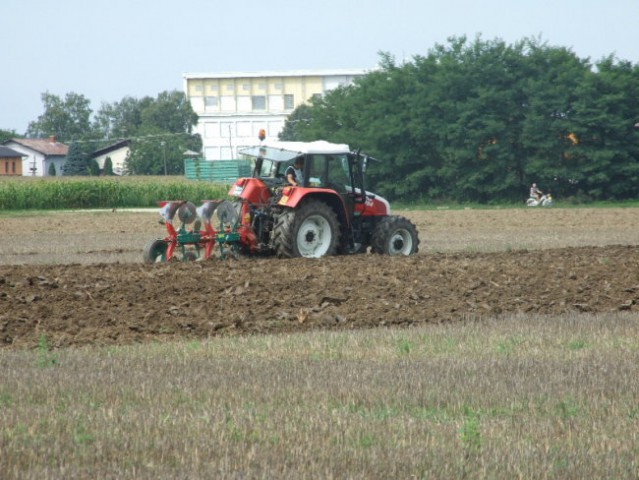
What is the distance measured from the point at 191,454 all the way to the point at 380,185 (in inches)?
2027

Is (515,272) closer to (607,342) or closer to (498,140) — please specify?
(607,342)

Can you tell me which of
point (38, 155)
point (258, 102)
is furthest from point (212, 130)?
point (38, 155)

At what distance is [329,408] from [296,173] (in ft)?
40.4

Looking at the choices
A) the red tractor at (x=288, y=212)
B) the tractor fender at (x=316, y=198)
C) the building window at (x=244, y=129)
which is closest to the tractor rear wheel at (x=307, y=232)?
the red tractor at (x=288, y=212)

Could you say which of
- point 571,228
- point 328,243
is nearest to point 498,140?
point 571,228

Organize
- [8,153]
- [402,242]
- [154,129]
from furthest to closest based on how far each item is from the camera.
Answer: [154,129] < [8,153] < [402,242]

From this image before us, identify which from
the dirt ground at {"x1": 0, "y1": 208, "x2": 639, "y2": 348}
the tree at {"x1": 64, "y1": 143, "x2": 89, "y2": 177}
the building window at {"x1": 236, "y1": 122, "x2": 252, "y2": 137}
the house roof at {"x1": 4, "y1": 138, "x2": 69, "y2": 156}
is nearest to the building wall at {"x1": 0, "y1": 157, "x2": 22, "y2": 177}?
the house roof at {"x1": 4, "y1": 138, "x2": 69, "y2": 156}

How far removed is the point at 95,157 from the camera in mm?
121062

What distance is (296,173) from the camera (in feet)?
66.2

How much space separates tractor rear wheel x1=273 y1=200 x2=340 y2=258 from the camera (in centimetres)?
1975

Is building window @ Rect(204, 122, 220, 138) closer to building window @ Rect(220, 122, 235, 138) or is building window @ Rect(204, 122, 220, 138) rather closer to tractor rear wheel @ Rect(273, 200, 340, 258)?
building window @ Rect(220, 122, 235, 138)

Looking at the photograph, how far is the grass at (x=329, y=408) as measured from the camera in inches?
255

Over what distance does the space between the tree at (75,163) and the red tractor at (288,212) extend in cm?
9061

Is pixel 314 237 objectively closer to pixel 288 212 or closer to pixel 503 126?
pixel 288 212
